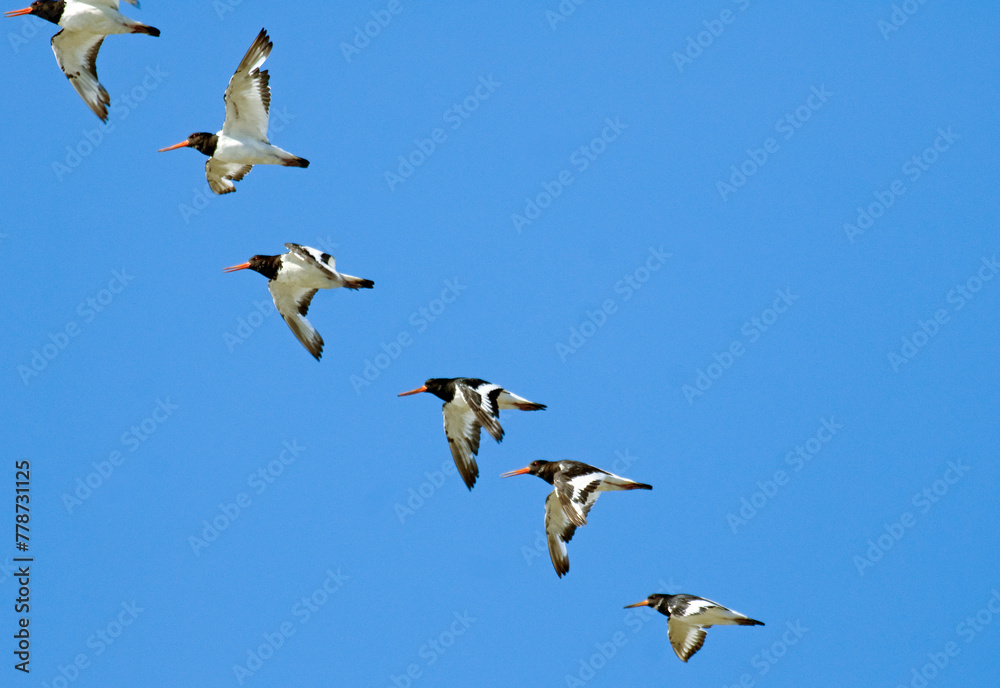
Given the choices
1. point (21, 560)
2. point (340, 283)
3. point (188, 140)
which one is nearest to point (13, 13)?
point (188, 140)

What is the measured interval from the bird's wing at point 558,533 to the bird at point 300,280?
4.60 meters

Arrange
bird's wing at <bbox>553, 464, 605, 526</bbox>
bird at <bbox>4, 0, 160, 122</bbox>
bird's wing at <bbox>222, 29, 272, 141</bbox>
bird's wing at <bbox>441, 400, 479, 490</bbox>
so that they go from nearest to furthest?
1. bird's wing at <bbox>553, 464, 605, 526</bbox>
2. bird at <bbox>4, 0, 160, 122</bbox>
3. bird's wing at <bbox>222, 29, 272, 141</bbox>
4. bird's wing at <bbox>441, 400, 479, 490</bbox>

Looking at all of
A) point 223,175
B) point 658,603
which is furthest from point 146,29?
point 658,603

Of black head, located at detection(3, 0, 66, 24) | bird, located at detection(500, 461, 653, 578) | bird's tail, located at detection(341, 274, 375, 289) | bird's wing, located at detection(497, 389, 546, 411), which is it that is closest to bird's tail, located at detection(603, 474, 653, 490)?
bird, located at detection(500, 461, 653, 578)

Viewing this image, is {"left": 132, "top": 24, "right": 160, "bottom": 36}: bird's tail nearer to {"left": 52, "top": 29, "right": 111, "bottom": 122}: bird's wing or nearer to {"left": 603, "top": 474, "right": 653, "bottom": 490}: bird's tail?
{"left": 52, "top": 29, "right": 111, "bottom": 122}: bird's wing

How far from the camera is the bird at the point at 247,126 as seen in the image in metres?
23.7

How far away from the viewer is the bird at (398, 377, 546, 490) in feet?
78.4

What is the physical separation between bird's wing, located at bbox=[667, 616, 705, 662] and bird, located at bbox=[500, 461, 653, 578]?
2.02 meters

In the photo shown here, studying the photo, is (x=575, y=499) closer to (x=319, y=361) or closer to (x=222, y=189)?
(x=319, y=361)

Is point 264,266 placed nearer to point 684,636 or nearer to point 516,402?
point 516,402

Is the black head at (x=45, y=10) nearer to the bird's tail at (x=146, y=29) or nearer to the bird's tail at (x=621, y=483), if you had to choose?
the bird's tail at (x=146, y=29)

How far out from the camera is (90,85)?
24.5 meters

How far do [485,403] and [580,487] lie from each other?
2026 millimetres

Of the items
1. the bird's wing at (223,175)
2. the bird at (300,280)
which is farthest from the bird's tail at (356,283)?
the bird's wing at (223,175)
